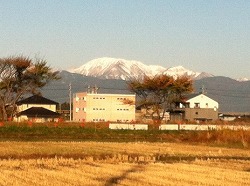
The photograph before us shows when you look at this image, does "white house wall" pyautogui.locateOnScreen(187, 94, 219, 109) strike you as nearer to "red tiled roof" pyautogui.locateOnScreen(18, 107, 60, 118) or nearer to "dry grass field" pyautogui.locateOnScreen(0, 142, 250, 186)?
"red tiled roof" pyautogui.locateOnScreen(18, 107, 60, 118)

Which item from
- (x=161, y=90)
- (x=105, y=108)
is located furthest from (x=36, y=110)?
(x=161, y=90)

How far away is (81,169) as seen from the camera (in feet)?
54.9

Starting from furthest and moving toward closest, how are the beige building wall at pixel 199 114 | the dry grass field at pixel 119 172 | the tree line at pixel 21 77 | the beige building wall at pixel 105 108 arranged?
the beige building wall at pixel 105 108, the beige building wall at pixel 199 114, the tree line at pixel 21 77, the dry grass field at pixel 119 172

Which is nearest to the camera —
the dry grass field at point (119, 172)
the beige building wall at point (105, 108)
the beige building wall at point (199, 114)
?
the dry grass field at point (119, 172)

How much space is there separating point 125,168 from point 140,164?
67.3 inches

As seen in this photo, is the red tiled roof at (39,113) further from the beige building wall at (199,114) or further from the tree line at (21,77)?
the beige building wall at (199,114)

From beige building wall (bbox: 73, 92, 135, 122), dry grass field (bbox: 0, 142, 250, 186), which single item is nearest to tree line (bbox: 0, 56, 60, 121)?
beige building wall (bbox: 73, 92, 135, 122)

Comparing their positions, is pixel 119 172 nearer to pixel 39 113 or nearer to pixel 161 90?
pixel 161 90

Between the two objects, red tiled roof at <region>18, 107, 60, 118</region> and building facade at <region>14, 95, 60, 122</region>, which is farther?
red tiled roof at <region>18, 107, 60, 118</region>

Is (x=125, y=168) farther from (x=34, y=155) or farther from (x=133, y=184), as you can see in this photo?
(x=34, y=155)

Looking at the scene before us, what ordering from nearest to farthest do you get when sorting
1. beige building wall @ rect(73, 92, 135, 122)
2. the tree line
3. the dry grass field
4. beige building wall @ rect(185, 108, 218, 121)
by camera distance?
the dry grass field
the tree line
beige building wall @ rect(185, 108, 218, 121)
beige building wall @ rect(73, 92, 135, 122)

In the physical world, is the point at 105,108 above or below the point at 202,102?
below

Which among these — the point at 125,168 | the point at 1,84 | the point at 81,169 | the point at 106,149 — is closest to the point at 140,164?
the point at 125,168

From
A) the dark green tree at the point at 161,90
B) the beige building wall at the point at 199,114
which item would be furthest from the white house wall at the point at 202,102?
the dark green tree at the point at 161,90
